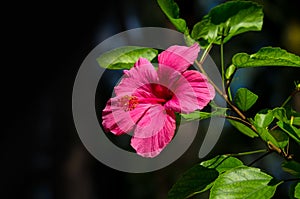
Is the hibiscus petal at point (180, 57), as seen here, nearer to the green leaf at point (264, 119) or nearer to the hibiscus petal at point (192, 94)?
the hibiscus petal at point (192, 94)

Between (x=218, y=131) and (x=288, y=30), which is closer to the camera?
(x=218, y=131)

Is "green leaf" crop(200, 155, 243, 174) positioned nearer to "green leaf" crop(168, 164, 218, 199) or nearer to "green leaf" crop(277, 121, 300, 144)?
"green leaf" crop(168, 164, 218, 199)

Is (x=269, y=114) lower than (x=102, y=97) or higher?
higher

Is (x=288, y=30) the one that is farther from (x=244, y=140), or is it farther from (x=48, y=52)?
(x=48, y=52)

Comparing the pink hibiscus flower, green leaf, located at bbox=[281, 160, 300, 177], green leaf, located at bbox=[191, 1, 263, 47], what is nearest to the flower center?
the pink hibiscus flower

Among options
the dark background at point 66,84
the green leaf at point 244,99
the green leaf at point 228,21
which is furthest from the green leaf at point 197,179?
the dark background at point 66,84

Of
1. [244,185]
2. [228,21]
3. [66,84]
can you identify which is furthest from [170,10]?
[66,84]

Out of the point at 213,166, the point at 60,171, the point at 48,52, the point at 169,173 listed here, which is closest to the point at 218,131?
the point at 213,166

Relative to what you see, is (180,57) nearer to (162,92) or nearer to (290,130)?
(162,92)
